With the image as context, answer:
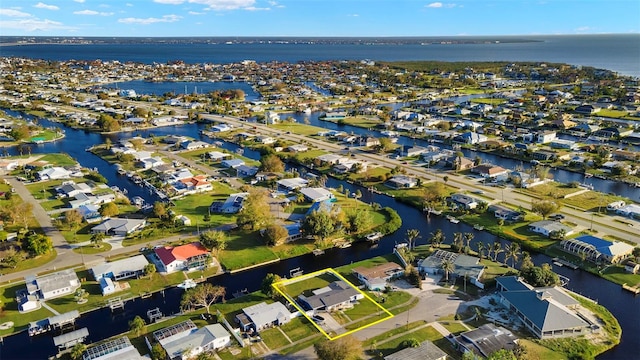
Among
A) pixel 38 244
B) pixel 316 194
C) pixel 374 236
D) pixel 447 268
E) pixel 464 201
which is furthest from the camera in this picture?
pixel 316 194

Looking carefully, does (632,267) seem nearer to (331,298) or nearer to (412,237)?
(412,237)

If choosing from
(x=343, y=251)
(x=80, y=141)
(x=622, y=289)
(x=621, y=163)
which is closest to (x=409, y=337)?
(x=343, y=251)

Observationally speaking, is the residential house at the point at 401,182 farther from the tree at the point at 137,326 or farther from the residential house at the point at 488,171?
the tree at the point at 137,326

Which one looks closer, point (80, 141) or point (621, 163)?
point (621, 163)

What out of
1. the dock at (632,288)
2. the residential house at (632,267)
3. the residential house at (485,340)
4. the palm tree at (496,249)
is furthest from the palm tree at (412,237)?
the residential house at (632,267)

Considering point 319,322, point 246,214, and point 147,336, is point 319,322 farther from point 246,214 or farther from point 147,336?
point 246,214

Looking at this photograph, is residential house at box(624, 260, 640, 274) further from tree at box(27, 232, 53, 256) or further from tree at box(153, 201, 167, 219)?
tree at box(27, 232, 53, 256)

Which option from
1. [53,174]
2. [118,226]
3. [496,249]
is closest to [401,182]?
[496,249]

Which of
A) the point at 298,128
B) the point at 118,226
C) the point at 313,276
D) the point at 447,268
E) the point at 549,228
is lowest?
the point at 313,276
